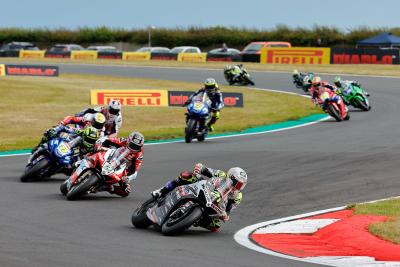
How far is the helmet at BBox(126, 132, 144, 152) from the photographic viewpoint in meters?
14.7

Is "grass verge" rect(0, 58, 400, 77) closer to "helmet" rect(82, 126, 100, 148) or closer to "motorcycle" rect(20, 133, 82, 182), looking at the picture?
"motorcycle" rect(20, 133, 82, 182)

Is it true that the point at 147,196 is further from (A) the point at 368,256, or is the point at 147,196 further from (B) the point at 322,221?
→ (A) the point at 368,256

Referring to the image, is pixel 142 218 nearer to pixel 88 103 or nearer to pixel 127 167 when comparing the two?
pixel 127 167

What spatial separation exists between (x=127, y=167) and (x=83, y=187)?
0.79m

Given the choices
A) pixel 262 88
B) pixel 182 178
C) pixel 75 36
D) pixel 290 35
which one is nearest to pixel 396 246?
pixel 182 178

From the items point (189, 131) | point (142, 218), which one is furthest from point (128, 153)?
point (189, 131)

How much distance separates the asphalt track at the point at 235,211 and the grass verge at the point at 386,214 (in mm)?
796

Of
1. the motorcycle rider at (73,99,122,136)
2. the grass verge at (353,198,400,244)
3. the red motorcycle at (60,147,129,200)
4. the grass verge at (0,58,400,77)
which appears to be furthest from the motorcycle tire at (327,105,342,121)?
the grass verge at (0,58,400,77)

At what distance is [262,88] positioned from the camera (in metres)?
48.0

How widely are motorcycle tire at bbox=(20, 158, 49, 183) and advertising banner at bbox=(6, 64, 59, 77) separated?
36.9m

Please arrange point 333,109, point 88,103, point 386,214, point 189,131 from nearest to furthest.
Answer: point 386,214 < point 189,131 < point 333,109 < point 88,103

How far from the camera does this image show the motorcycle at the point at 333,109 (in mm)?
31094

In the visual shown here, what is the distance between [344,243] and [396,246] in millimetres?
667

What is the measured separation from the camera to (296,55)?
2413 inches
